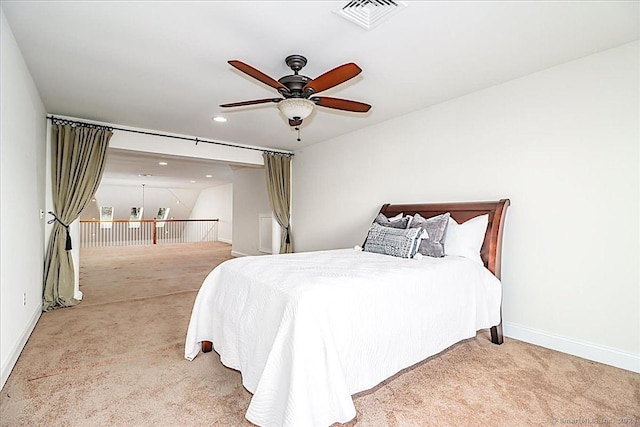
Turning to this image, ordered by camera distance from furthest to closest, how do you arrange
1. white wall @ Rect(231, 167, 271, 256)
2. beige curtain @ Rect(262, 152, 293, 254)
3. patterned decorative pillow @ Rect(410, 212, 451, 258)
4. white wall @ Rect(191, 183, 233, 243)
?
white wall @ Rect(191, 183, 233, 243)
white wall @ Rect(231, 167, 271, 256)
beige curtain @ Rect(262, 152, 293, 254)
patterned decorative pillow @ Rect(410, 212, 451, 258)

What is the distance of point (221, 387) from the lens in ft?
6.59

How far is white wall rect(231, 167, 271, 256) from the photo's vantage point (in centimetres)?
701

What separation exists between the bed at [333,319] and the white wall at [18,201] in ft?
4.04

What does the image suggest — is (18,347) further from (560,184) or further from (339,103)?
A: (560,184)

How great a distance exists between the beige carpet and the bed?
0.54 feet

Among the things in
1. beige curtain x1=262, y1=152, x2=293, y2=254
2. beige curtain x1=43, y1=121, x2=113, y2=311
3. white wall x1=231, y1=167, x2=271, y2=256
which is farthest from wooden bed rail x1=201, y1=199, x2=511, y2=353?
white wall x1=231, y1=167, x2=271, y2=256

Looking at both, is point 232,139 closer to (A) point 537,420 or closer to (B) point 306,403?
(B) point 306,403

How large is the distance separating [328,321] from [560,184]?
2304mm

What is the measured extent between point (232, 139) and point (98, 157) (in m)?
1.87

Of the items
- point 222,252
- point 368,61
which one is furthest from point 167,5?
point 222,252

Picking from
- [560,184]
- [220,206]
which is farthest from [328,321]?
[220,206]

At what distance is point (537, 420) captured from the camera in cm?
169

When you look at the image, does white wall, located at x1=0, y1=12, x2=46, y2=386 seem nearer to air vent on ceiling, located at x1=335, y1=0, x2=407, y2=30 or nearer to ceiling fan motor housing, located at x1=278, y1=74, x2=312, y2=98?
ceiling fan motor housing, located at x1=278, y1=74, x2=312, y2=98

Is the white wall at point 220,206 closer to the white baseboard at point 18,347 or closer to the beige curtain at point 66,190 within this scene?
the beige curtain at point 66,190
